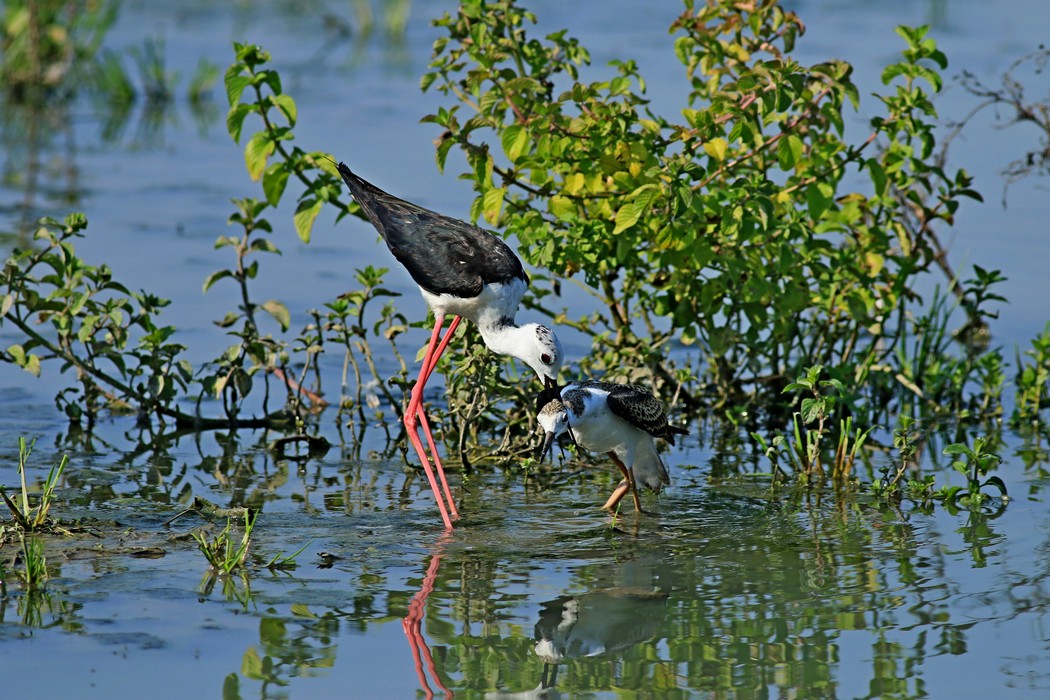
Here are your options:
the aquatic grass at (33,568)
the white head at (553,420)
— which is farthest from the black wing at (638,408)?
the aquatic grass at (33,568)

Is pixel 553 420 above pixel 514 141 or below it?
below

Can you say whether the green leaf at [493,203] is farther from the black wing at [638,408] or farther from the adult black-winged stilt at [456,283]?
the black wing at [638,408]

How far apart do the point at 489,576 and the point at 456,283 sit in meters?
1.25

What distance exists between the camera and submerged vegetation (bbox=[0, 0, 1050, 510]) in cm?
581

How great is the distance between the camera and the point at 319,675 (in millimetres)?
3939

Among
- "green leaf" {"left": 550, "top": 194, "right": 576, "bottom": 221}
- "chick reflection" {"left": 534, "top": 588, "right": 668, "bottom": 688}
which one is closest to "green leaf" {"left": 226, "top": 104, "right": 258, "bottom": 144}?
"green leaf" {"left": 550, "top": 194, "right": 576, "bottom": 221}

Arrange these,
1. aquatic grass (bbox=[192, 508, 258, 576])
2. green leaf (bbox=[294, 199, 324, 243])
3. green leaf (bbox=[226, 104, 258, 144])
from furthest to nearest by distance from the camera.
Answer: green leaf (bbox=[294, 199, 324, 243]) → green leaf (bbox=[226, 104, 258, 144]) → aquatic grass (bbox=[192, 508, 258, 576])

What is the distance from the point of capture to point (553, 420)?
5.35 metres

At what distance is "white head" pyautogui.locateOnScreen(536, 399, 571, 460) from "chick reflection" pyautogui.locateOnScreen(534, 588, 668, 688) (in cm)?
81

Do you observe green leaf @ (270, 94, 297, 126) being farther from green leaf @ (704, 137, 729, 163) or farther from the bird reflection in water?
the bird reflection in water

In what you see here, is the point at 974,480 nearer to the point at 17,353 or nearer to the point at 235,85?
the point at 235,85

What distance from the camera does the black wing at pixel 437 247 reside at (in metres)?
5.60

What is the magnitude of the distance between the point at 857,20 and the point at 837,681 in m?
11.1

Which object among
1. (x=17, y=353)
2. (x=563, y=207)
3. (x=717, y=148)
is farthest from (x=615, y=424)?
(x=17, y=353)
